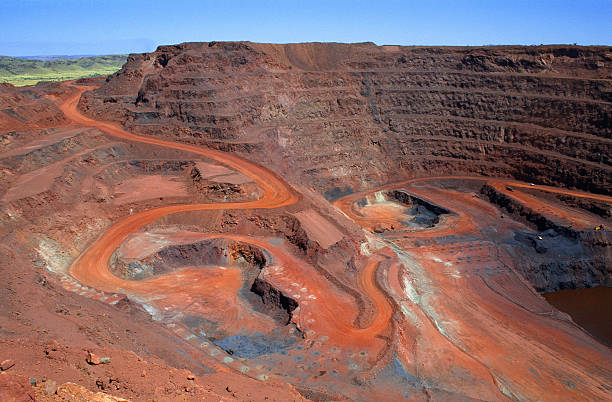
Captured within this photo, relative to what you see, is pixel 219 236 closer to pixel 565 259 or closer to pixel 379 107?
pixel 565 259

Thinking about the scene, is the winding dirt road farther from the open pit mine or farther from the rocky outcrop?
the rocky outcrop

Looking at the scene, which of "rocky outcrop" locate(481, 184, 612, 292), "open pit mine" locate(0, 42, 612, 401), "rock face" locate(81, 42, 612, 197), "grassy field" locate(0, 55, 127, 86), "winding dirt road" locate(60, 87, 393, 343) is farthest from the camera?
"grassy field" locate(0, 55, 127, 86)

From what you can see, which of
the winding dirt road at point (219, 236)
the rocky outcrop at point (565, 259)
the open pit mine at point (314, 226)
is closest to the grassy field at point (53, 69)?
the open pit mine at point (314, 226)

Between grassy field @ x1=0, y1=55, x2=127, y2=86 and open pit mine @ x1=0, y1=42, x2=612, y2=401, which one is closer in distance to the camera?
open pit mine @ x1=0, y1=42, x2=612, y2=401

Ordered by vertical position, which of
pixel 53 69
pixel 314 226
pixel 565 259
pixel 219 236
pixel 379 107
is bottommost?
pixel 219 236

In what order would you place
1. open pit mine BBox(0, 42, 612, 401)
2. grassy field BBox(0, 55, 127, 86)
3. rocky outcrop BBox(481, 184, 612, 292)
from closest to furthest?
open pit mine BBox(0, 42, 612, 401), rocky outcrop BBox(481, 184, 612, 292), grassy field BBox(0, 55, 127, 86)

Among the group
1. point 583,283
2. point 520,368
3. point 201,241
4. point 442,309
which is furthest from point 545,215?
point 201,241

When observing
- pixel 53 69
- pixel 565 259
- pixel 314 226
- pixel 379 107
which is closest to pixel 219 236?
pixel 314 226

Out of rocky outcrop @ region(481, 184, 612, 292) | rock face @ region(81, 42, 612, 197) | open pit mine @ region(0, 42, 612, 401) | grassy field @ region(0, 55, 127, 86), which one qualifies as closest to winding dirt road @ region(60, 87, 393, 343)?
open pit mine @ region(0, 42, 612, 401)
